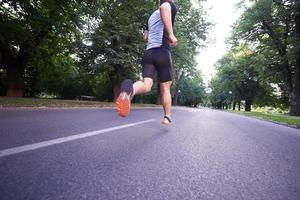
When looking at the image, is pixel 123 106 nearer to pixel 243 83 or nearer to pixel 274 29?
pixel 274 29

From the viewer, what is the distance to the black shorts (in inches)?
187

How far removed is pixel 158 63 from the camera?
15.6 feet

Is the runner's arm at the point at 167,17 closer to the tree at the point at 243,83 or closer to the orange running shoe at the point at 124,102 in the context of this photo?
the orange running shoe at the point at 124,102

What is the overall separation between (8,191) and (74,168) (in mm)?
620

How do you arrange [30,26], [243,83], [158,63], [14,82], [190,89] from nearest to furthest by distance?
Answer: [158,63]
[30,26]
[14,82]
[243,83]
[190,89]

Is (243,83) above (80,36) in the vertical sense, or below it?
above

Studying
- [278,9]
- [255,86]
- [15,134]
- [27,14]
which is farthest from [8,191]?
[255,86]

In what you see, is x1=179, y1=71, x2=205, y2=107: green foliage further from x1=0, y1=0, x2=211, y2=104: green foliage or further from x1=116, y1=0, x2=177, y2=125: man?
x1=116, y1=0, x2=177, y2=125: man

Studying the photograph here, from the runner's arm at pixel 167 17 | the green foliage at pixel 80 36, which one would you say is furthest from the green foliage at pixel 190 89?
the runner's arm at pixel 167 17

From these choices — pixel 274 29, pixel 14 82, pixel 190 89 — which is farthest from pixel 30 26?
pixel 190 89

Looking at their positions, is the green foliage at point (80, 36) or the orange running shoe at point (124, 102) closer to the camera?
the orange running shoe at point (124, 102)

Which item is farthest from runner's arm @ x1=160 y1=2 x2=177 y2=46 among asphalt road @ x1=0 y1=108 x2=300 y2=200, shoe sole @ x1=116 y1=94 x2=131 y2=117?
asphalt road @ x1=0 y1=108 x2=300 y2=200

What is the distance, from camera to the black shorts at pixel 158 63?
4746mm

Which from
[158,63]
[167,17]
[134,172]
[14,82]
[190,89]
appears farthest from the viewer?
[190,89]
